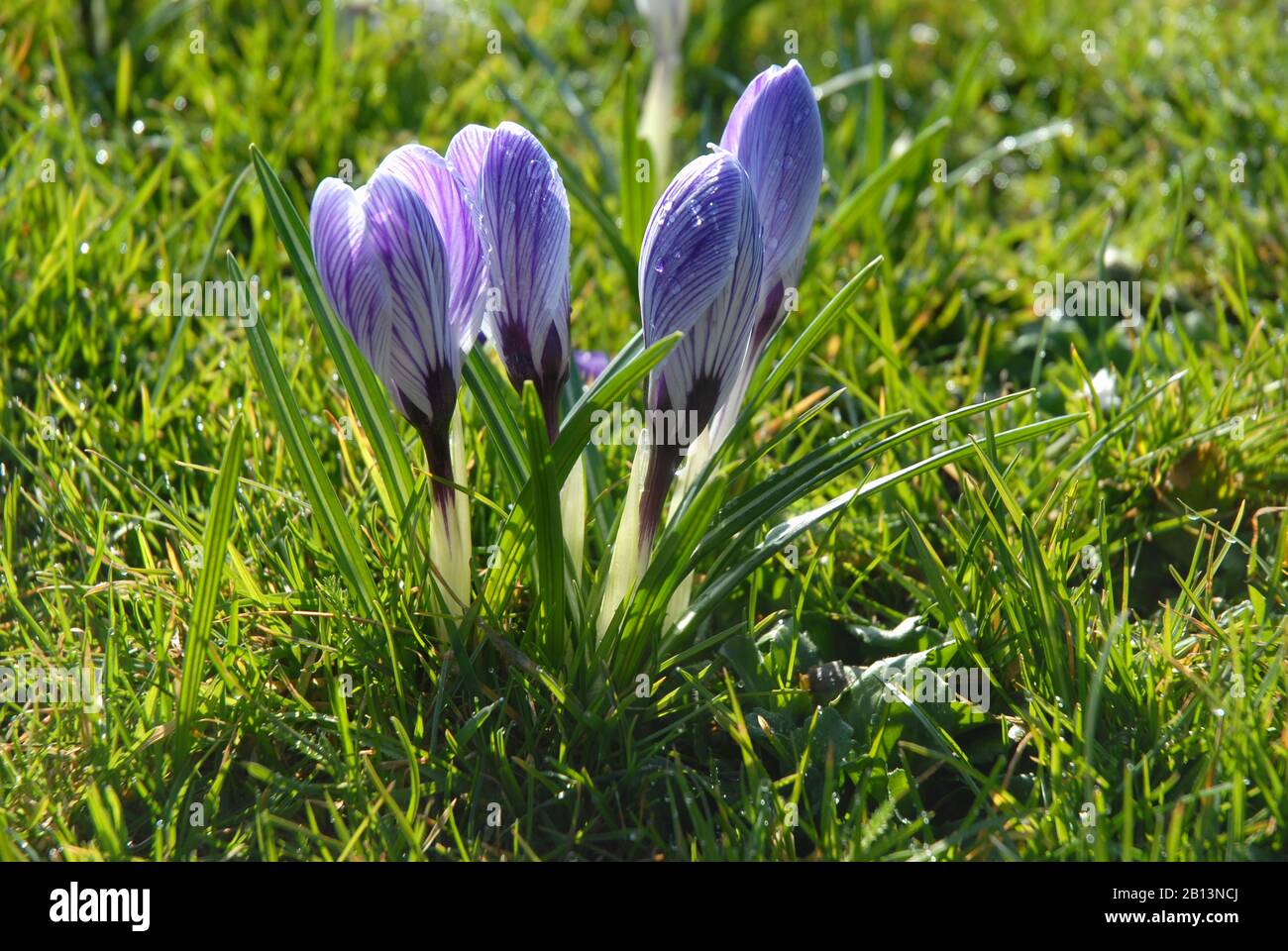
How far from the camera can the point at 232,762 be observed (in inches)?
62.1

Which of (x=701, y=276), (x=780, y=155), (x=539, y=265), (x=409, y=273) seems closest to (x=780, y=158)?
(x=780, y=155)

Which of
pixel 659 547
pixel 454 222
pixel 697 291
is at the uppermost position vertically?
pixel 454 222

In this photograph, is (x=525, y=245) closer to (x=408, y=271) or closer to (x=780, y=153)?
(x=408, y=271)

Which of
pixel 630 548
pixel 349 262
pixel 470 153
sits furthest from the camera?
pixel 630 548

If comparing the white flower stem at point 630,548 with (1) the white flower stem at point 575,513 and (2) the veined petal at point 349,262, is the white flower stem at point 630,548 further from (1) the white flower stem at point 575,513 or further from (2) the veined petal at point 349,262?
(2) the veined petal at point 349,262

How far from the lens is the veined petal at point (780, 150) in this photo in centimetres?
148

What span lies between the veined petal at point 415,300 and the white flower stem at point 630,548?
0.27 m

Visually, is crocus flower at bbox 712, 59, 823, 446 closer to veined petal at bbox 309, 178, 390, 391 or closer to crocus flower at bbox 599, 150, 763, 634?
crocus flower at bbox 599, 150, 763, 634

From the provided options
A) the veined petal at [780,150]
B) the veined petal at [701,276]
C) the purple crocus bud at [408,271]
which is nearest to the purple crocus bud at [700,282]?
the veined petal at [701,276]

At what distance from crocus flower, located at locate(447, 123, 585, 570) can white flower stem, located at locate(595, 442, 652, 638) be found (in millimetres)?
163

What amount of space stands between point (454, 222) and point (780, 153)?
0.41 metres

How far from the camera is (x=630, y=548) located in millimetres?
1585

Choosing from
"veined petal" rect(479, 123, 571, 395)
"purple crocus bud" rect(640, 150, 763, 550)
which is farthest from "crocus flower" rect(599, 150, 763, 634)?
"veined petal" rect(479, 123, 571, 395)

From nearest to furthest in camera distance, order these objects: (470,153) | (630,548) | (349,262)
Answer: (349,262), (470,153), (630,548)
